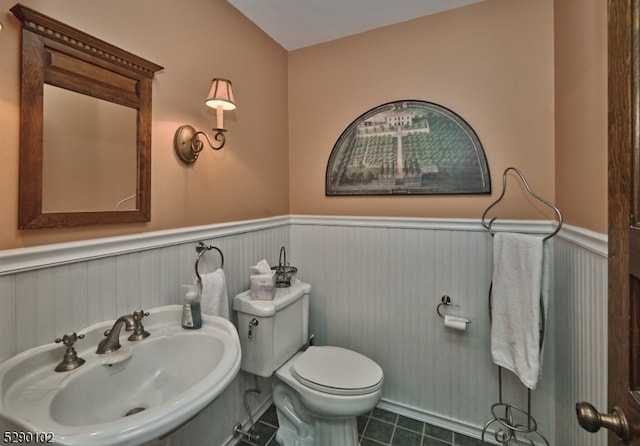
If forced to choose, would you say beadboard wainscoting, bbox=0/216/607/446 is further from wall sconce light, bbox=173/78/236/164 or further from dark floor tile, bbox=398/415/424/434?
wall sconce light, bbox=173/78/236/164

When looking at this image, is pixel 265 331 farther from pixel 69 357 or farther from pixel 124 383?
pixel 69 357

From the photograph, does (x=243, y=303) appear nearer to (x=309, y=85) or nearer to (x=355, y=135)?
(x=355, y=135)

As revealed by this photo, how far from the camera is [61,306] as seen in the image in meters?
0.96

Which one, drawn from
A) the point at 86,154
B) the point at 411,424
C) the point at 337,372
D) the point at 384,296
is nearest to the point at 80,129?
the point at 86,154

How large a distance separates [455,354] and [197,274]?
1.54 m

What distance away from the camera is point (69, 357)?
0.90m

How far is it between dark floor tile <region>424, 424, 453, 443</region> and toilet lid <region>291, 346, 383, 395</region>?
0.61 m

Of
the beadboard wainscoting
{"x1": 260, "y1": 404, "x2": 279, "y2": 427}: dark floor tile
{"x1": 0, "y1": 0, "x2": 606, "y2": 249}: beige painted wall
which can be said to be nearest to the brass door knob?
the beadboard wainscoting

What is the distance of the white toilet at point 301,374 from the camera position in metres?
1.38

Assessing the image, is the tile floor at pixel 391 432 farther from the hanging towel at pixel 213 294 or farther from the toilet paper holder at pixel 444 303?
the hanging towel at pixel 213 294

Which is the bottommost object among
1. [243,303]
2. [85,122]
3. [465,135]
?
[243,303]

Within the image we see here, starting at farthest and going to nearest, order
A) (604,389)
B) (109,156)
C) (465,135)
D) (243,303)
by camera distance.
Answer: (465,135)
(243,303)
(109,156)
(604,389)

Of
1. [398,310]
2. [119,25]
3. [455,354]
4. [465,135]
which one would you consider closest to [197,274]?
[119,25]

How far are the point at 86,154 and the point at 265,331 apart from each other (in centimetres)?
109
